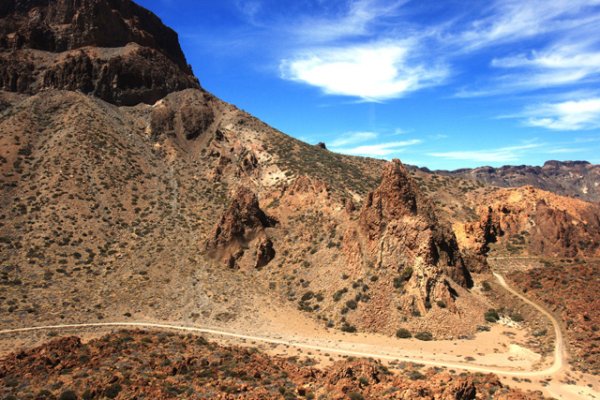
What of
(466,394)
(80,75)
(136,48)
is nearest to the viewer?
(466,394)

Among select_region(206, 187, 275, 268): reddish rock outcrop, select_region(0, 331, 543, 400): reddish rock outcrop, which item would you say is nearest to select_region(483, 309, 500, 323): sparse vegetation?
select_region(0, 331, 543, 400): reddish rock outcrop

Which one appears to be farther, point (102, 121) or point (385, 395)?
point (102, 121)

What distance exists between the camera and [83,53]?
81.7 metres

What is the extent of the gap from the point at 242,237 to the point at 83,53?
5911cm

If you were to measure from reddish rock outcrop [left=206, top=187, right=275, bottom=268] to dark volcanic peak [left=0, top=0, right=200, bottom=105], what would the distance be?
155ft

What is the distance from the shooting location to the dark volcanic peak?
79750 millimetres

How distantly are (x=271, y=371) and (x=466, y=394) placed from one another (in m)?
11.5

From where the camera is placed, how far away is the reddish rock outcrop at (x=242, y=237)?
159 ft

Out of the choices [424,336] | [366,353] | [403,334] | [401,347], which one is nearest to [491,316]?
[424,336]

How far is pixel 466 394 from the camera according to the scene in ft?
67.3

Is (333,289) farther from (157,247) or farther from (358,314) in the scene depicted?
(157,247)

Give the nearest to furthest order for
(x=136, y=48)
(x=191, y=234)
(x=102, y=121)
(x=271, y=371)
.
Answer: (x=271, y=371), (x=191, y=234), (x=102, y=121), (x=136, y=48)

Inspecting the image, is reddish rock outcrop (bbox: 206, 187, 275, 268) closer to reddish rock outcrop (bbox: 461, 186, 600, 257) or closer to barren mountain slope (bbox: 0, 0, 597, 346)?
barren mountain slope (bbox: 0, 0, 597, 346)

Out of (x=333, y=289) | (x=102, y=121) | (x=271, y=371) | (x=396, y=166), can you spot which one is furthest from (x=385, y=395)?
(x=102, y=121)
